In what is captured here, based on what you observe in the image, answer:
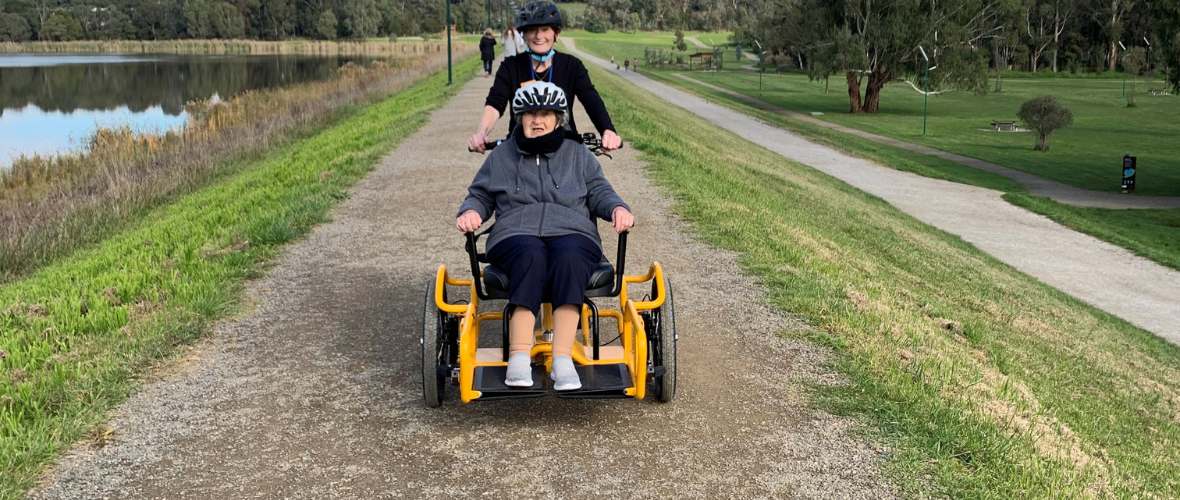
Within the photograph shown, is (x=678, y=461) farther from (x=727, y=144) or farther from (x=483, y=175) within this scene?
(x=727, y=144)

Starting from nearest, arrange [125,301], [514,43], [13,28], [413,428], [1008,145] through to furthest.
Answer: [413,428]
[125,301]
[514,43]
[1008,145]
[13,28]

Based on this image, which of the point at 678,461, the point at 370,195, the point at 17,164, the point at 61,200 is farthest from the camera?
the point at 17,164

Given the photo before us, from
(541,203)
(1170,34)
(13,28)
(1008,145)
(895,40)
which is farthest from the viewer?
(13,28)

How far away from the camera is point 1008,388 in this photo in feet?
22.4

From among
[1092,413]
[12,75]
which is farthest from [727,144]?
[12,75]

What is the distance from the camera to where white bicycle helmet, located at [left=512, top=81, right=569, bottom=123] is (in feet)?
16.7

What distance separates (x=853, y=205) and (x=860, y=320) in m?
11.8

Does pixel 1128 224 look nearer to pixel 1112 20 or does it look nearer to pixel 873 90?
pixel 873 90

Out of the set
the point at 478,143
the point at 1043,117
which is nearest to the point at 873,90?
the point at 1043,117

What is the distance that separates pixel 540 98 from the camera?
510 cm

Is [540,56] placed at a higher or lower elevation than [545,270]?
higher

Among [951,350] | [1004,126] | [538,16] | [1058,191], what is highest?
[538,16]

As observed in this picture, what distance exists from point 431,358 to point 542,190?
1.02 m

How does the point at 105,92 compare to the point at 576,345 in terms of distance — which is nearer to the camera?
the point at 576,345
